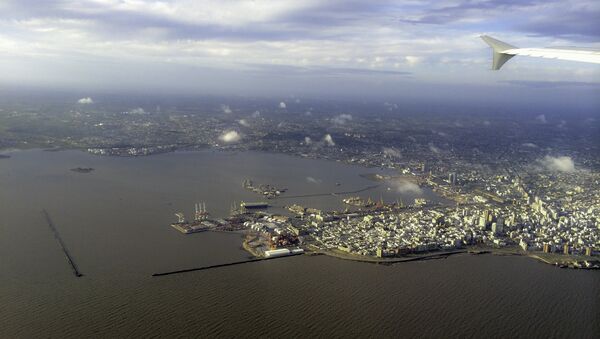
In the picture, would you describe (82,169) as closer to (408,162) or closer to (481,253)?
(408,162)

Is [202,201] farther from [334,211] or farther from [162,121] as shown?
[162,121]

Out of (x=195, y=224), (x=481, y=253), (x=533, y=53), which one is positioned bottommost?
(x=481, y=253)

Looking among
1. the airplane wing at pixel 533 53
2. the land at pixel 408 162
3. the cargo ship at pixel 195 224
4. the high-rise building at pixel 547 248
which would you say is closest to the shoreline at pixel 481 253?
the land at pixel 408 162

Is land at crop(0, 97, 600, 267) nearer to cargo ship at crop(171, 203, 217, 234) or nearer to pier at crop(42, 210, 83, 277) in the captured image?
cargo ship at crop(171, 203, 217, 234)

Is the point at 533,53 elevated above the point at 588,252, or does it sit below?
above

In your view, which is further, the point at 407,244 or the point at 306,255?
the point at 407,244

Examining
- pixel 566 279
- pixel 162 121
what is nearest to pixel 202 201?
pixel 566 279

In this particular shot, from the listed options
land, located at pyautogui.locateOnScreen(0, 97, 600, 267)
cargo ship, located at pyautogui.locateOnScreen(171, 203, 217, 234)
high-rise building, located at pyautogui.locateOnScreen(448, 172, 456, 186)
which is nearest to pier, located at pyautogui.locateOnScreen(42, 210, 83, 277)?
cargo ship, located at pyautogui.locateOnScreen(171, 203, 217, 234)

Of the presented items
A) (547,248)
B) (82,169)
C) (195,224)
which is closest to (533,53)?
(547,248)
